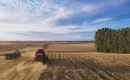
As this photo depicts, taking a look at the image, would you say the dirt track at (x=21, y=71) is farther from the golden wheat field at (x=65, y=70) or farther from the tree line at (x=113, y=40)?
the tree line at (x=113, y=40)

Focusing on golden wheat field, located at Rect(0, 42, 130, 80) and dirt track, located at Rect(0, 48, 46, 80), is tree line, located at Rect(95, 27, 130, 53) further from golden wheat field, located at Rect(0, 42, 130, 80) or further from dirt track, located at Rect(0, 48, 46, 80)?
dirt track, located at Rect(0, 48, 46, 80)

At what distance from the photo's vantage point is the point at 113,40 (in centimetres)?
7856

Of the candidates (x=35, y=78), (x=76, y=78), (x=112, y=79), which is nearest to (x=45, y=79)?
(x=35, y=78)

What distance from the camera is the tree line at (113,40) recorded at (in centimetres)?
7344

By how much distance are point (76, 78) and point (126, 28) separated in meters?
55.3

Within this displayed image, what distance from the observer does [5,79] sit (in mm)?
20938

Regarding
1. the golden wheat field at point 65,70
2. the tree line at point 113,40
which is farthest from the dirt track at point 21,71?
the tree line at point 113,40

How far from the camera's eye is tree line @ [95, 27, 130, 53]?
73.4 m

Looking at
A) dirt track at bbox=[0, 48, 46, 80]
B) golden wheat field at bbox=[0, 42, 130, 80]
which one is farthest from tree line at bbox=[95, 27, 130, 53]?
dirt track at bbox=[0, 48, 46, 80]

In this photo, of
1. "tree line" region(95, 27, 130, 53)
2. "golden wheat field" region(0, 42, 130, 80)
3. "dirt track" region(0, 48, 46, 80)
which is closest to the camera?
"dirt track" region(0, 48, 46, 80)

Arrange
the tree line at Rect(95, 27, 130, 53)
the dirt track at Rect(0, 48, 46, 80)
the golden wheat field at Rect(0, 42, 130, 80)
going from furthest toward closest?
the tree line at Rect(95, 27, 130, 53)
the golden wheat field at Rect(0, 42, 130, 80)
the dirt track at Rect(0, 48, 46, 80)

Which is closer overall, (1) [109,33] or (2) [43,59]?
(2) [43,59]

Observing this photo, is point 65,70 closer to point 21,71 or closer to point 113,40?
point 21,71

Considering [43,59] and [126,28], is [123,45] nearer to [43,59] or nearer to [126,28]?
[126,28]
